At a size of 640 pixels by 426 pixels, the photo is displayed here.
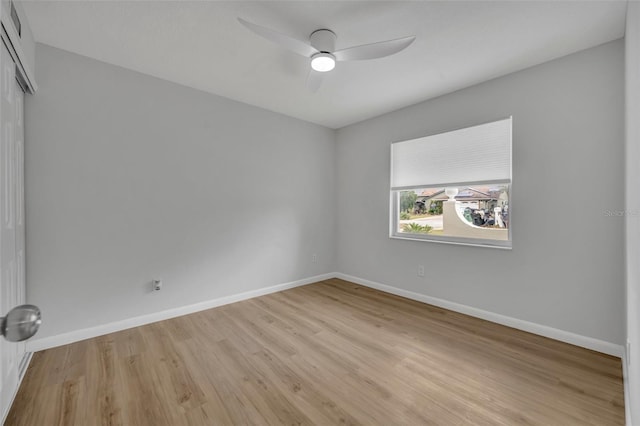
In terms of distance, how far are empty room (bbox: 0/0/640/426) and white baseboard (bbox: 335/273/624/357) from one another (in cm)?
2

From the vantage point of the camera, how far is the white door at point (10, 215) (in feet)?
5.37

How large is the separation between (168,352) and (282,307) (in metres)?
1.32

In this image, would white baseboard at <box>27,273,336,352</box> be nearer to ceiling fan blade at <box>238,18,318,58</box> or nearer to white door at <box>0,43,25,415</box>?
white door at <box>0,43,25,415</box>

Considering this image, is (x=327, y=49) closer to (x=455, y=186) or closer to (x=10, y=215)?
(x=455, y=186)

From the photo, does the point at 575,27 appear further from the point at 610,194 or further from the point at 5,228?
the point at 5,228

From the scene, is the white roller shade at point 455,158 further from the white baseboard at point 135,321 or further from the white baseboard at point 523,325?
the white baseboard at point 135,321

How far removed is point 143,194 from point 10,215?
109cm

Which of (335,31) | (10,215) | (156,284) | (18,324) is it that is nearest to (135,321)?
(156,284)

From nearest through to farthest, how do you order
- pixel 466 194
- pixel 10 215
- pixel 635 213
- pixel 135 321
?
1. pixel 635 213
2. pixel 10 215
3. pixel 135 321
4. pixel 466 194

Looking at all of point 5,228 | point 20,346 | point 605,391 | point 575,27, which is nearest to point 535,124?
point 575,27

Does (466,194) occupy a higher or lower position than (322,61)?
lower

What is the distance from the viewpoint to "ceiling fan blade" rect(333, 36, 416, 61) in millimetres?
1942

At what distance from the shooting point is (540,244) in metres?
2.64

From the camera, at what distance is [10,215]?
184 centimetres
